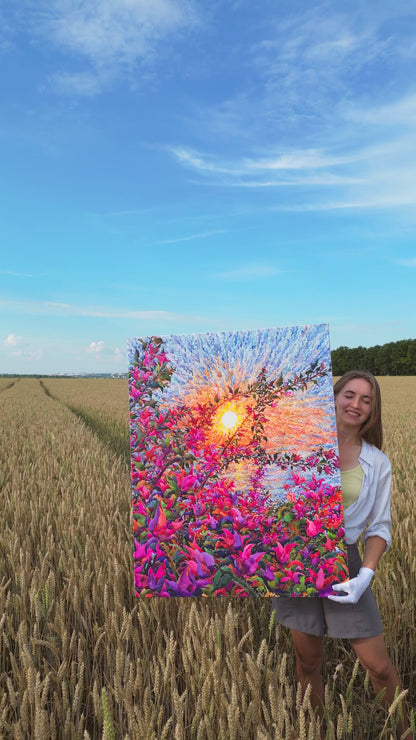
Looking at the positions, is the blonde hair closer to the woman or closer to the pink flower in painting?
the woman

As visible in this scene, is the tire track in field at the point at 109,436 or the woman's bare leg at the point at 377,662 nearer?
the woman's bare leg at the point at 377,662

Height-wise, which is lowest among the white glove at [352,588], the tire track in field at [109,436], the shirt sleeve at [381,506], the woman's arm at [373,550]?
the tire track in field at [109,436]

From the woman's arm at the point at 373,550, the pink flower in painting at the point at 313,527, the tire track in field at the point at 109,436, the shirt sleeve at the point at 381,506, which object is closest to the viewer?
the pink flower in painting at the point at 313,527

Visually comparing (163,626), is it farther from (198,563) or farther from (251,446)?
(251,446)

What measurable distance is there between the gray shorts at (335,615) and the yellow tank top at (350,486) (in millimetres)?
176

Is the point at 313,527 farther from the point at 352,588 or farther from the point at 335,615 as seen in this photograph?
the point at 335,615

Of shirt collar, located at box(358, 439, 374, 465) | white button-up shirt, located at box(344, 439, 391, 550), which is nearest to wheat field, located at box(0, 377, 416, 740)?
white button-up shirt, located at box(344, 439, 391, 550)

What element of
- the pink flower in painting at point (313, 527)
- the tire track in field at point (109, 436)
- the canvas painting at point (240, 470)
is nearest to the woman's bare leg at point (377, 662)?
the canvas painting at point (240, 470)

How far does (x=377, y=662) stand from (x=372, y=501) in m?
0.51

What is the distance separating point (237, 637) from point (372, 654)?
0.78 m

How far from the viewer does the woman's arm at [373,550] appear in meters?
1.63

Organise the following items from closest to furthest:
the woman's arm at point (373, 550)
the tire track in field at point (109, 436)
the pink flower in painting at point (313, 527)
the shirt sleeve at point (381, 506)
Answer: the pink flower in painting at point (313, 527), the woman's arm at point (373, 550), the shirt sleeve at point (381, 506), the tire track in field at point (109, 436)

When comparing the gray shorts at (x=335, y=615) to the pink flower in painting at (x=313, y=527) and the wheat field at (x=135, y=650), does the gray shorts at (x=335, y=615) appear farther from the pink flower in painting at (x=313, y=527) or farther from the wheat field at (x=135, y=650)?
the pink flower in painting at (x=313, y=527)

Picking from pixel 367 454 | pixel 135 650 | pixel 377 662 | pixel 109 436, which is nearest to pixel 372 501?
pixel 367 454
